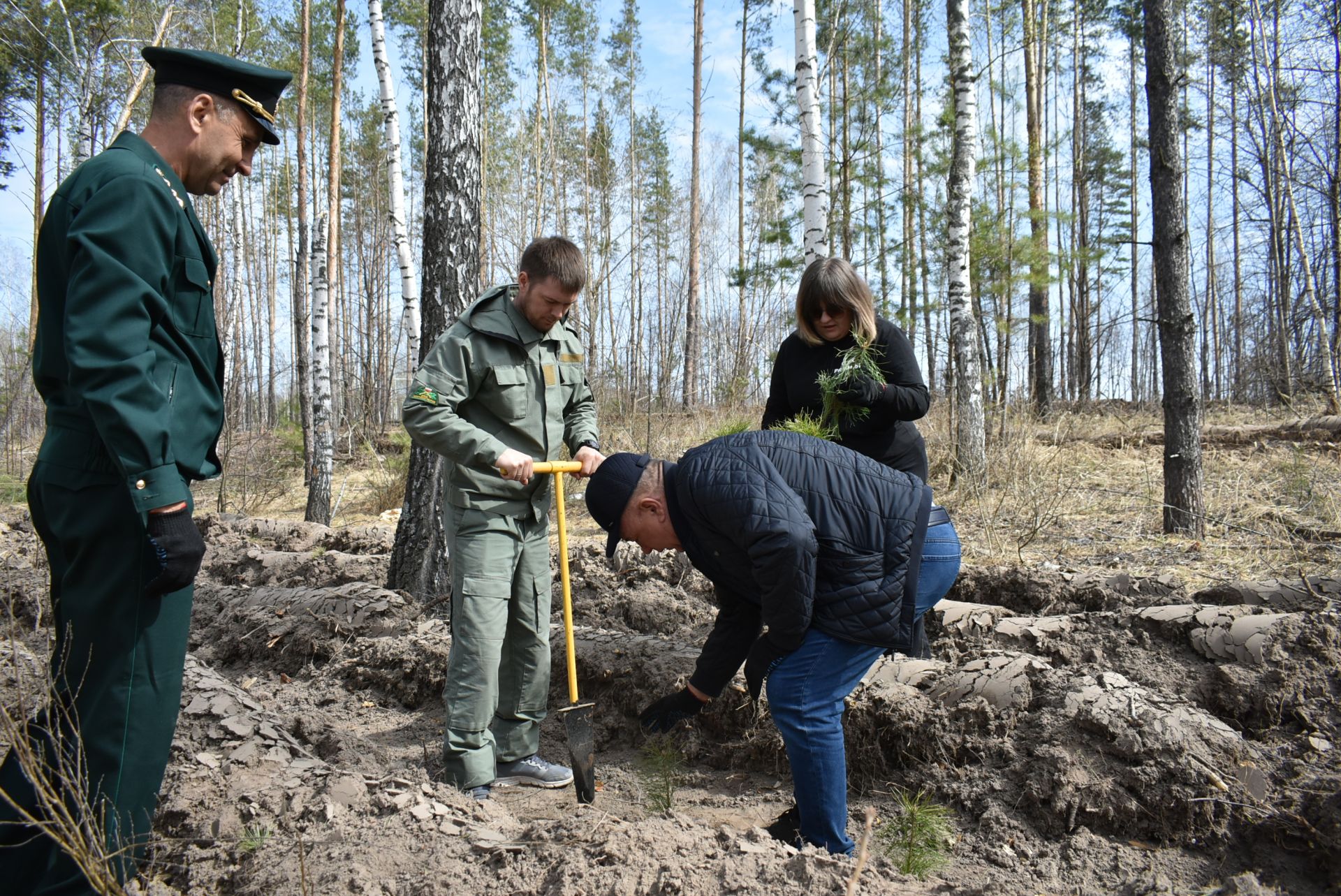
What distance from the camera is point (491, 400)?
10.0 feet

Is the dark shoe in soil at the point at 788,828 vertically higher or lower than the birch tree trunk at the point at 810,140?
lower

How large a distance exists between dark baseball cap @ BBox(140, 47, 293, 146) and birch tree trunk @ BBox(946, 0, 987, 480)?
24.0 ft

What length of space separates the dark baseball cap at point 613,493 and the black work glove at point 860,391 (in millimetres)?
1181

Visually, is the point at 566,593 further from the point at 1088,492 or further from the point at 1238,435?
the point at 1238,435

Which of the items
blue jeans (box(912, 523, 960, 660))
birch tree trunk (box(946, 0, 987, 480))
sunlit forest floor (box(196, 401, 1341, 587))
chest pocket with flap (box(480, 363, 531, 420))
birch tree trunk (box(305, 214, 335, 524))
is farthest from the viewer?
birch tree trunk (box(305, 214, 335, 524))

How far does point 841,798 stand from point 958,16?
8442 mm

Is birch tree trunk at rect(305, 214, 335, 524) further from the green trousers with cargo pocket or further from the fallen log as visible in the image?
the fallen log

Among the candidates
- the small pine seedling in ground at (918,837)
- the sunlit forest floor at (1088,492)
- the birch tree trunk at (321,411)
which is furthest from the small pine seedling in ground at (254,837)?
the birch tree trunk at (321,411)

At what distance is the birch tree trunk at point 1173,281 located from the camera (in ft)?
19.0

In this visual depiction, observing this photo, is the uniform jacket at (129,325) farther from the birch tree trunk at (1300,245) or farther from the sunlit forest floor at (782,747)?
the birch tree trunk at (1300,245)

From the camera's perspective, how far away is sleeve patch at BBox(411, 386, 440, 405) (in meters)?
2.84

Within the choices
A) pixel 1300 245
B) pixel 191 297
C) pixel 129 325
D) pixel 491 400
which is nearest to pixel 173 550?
pixel 129 325

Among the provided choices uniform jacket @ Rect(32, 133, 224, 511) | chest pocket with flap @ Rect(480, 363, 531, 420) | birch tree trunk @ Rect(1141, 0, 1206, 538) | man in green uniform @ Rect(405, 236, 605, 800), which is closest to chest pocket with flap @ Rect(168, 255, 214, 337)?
uniform jacket @ Rect(32, 133, 224, 511)

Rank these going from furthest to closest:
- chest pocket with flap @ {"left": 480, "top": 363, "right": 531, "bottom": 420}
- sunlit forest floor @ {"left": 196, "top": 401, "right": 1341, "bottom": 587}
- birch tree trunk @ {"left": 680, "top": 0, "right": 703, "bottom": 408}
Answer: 1. birch tree trunk @ {"left": 680, "top": 0, "right": 703, "bottom": 408}
2. sunlit forest floor @ {"left": 196, "top": 401, "right": 1341, "bottom": 587}
3. chest pocket with flap @ {"left": 480, "top": 363, "right": 531, "bottom": 420}
